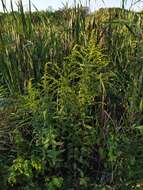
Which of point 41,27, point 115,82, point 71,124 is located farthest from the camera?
point 41,27

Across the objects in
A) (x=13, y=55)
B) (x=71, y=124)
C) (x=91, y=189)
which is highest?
(x=13, y=55)

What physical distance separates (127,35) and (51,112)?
1.24m

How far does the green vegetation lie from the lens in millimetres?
4082

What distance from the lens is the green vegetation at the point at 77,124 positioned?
4.08 meters

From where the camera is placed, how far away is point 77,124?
4.09 metres

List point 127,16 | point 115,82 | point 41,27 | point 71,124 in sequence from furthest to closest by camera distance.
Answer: point 41,27 → point 127,16 → point 115,82 → point 71,124

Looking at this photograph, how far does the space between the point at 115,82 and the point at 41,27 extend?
1.26 metres

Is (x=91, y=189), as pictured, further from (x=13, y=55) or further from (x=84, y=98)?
(x=13, y=55)

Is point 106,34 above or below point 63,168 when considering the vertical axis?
above

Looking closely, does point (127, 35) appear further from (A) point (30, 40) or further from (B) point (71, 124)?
(B) point (71, 124)

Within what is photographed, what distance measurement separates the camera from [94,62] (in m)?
4.29

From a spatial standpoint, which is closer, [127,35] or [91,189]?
[91,189]

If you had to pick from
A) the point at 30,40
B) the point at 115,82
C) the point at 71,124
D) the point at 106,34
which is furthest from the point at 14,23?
the point at 71,124

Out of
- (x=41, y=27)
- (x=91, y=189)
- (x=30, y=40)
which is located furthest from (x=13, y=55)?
(x=91, y=189)
